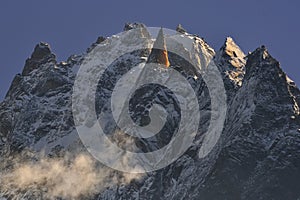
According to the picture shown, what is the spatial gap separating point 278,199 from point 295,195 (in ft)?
10.3

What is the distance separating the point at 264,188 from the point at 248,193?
325 cm

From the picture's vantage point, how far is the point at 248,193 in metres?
199

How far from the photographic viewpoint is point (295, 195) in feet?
644

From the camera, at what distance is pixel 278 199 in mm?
196375

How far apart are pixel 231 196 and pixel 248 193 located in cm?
326

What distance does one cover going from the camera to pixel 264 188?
655ft

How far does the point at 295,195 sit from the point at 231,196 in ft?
38.8

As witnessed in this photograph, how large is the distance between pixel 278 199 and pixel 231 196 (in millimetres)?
8942

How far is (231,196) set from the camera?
200 m

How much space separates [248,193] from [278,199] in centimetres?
583
